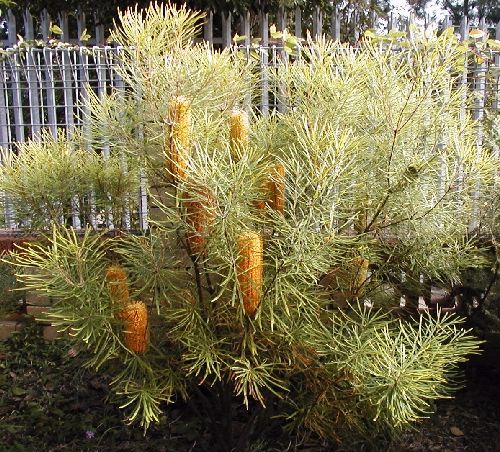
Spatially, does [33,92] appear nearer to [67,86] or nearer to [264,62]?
[67,86]

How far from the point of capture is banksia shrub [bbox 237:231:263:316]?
5.88 ft

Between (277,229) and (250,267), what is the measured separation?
0.47ft

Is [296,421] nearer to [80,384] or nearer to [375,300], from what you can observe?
[375,300]

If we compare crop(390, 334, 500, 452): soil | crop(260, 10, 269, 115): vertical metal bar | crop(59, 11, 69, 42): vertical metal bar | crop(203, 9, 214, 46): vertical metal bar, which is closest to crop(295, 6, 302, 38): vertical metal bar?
crop(260, 10, 269, 115): vertical metal bar

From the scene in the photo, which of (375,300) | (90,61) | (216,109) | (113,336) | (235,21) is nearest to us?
(113,336)

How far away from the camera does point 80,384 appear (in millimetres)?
3576

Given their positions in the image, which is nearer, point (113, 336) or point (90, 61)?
point (113, 336)

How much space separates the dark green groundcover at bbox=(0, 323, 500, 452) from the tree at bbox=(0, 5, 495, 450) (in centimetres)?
69

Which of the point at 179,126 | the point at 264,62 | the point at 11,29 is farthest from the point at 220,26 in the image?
the point at 179,126

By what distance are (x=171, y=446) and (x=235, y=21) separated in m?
3.66

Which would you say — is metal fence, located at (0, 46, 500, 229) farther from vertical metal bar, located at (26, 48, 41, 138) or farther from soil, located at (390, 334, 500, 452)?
soil, located at (390, 334, 500, 452)

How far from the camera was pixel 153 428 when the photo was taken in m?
3.18

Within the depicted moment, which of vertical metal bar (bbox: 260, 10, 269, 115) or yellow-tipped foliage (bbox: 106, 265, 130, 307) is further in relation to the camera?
vertical metal bar (bbox: 260, 10, 269, 115)

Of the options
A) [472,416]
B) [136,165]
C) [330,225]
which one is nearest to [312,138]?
[330,225]
